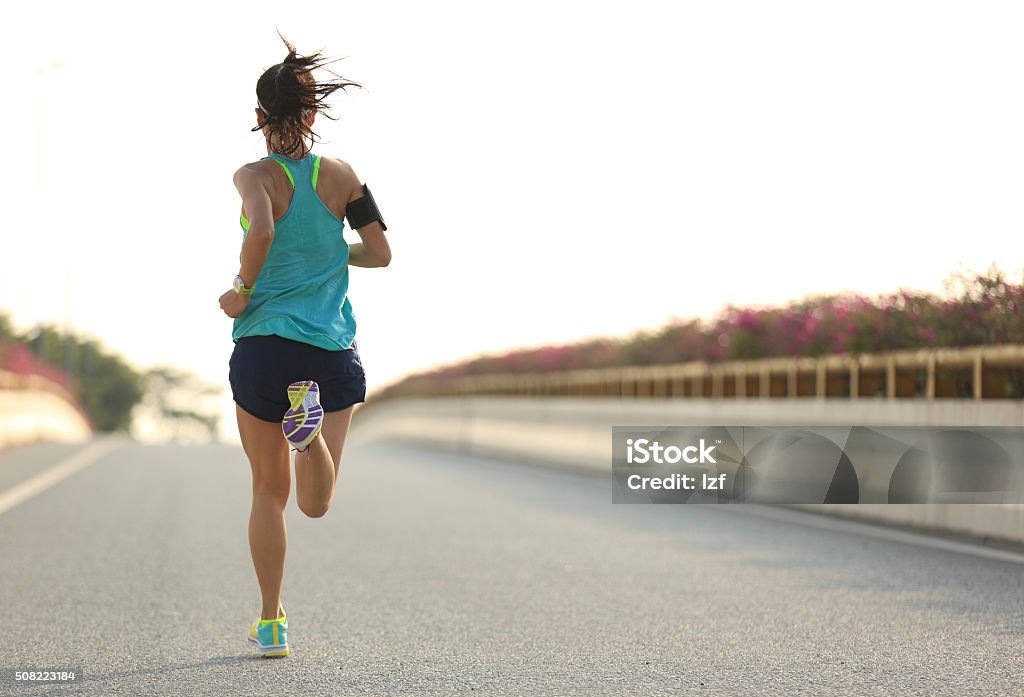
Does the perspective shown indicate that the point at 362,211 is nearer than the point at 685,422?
Yes

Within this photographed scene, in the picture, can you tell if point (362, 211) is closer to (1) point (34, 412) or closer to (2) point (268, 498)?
(2) point (268, 498)

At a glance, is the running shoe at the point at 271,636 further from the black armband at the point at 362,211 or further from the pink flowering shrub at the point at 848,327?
the pink flowering shrub at the point at 848,327

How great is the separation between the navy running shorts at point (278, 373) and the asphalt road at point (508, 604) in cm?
101

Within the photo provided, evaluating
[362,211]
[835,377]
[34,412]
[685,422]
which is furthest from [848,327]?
[34,412]

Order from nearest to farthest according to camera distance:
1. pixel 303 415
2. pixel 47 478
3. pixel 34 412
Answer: pixel 303 415, pixel 47 478, pixel 34 412

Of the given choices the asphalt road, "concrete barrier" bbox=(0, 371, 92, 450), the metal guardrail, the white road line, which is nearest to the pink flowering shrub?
the metal guardrail

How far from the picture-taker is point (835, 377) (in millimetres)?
14227

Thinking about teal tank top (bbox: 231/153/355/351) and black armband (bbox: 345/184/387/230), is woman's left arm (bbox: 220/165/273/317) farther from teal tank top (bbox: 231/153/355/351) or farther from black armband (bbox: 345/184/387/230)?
black armband (bbox: 345/184/387/230)

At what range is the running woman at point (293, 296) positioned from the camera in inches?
211

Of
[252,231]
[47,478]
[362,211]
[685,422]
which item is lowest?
[47,478]

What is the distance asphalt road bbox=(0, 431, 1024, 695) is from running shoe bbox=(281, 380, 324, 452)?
899 mm

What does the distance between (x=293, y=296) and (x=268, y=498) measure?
80cm

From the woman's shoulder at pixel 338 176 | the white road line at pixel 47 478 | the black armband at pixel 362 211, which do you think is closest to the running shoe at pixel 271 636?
the black armband at pixel 362 211

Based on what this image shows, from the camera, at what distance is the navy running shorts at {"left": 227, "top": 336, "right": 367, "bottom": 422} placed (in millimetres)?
5375
